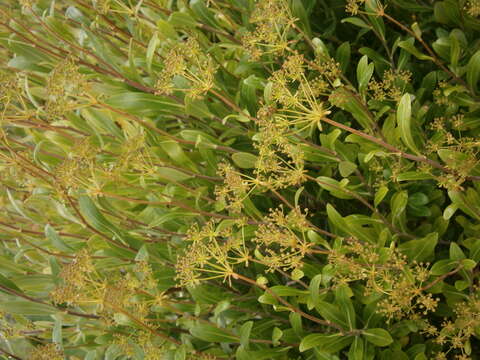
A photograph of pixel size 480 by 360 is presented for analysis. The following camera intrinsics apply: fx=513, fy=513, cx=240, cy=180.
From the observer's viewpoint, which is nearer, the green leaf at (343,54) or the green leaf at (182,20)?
the green leaf at (343,54)

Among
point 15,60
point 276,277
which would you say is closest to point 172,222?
point 276,277

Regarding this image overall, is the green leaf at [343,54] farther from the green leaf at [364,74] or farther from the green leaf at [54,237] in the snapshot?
the green leaf at [54,237]

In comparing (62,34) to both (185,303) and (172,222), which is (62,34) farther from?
(185,303)

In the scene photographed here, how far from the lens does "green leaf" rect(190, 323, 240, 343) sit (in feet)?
6.58

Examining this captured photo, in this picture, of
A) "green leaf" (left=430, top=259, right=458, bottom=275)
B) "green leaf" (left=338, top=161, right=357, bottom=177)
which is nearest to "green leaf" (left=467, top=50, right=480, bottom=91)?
"green leaf" (left=338, top=161, right=357, bottom=177)

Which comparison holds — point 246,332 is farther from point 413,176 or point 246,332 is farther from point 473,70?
point 473,70

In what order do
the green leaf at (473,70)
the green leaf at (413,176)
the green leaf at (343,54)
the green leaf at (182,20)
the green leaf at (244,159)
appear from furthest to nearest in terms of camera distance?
the green leaf at (182,20), the green leaf at (343,54), the green leaf at (244,159), the green leaf at (473,70), the green leaf at (413,176)

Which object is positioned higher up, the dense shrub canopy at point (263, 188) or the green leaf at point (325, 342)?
the dense shrub canopy at point (263, 188)

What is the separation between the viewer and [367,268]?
1778mm

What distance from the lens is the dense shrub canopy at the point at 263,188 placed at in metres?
1.75

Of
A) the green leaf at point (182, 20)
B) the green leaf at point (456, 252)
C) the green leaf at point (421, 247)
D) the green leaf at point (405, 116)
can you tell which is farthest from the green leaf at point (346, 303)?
the green leaf at point (182, 20)

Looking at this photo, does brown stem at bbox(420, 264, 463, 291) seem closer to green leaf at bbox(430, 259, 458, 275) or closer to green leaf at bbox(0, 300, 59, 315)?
green leaf at bbox(430, 259, 458, 275)

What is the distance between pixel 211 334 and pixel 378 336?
64 cm

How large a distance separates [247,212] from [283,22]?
760 mm
